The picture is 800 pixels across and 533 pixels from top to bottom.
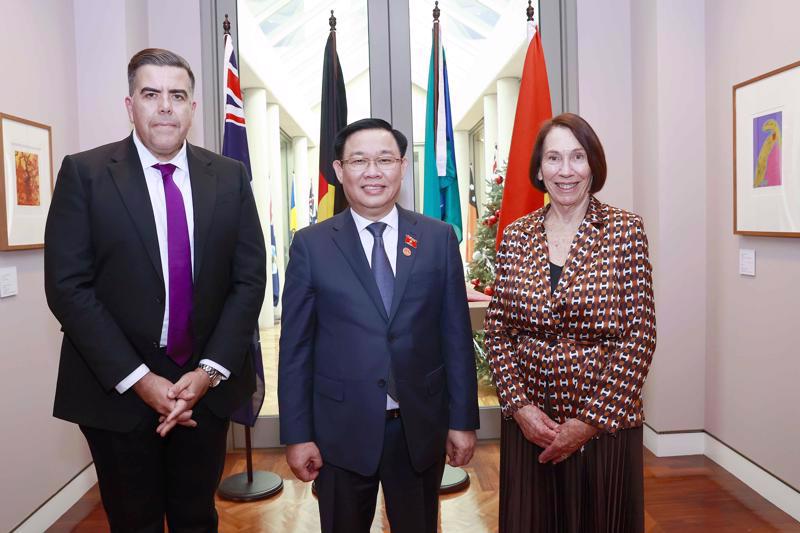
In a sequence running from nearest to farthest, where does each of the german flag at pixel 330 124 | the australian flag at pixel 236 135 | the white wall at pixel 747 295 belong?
the white wall at pixel 747 295
the australian flag at pixel 236 135
the german flag at pixel 330 124

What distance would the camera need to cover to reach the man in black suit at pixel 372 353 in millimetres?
1775

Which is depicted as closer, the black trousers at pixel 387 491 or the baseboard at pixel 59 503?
the black trousers at pixel 387 491

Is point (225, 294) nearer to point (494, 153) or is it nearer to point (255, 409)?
point (255, 409)

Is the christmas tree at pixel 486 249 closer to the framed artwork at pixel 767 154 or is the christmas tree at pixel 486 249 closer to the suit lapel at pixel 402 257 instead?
the framed artwork at pixel 767 154

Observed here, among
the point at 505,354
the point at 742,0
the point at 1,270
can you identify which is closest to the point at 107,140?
the point at 1,270

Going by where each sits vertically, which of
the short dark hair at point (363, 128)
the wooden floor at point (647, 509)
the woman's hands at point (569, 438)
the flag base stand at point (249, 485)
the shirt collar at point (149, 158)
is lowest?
the wooden floor at point (647, 509)

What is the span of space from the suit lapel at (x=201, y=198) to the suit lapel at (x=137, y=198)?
106 mm

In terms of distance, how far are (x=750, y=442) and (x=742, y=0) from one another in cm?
228

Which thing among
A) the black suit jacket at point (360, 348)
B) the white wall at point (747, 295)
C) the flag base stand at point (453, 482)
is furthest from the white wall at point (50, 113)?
the white wall at point (747, 295)

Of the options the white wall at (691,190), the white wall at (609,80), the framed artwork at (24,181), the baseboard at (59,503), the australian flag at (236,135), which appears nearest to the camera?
the framed artwork at (24,181)

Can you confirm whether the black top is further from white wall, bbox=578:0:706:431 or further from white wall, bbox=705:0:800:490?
white wall, bbox=578:0:706:431

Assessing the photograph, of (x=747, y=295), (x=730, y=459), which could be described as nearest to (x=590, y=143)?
(x=747, y=295)

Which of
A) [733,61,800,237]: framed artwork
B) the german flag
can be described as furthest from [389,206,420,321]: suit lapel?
[733,61,800,237]: framed artwork

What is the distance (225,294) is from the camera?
6.17 ft
